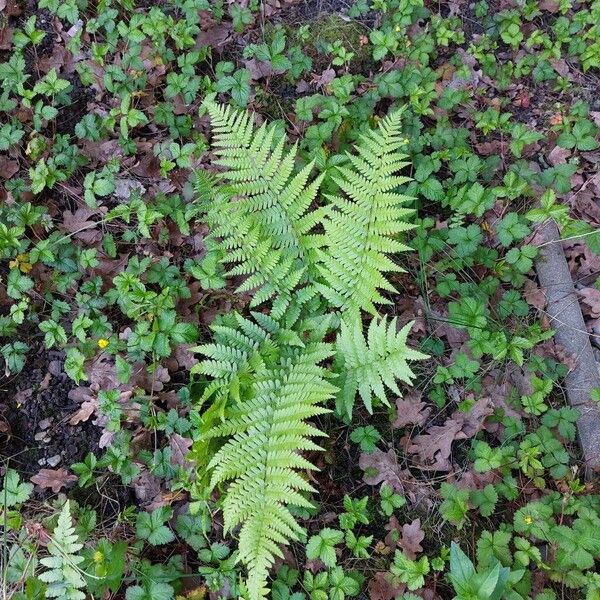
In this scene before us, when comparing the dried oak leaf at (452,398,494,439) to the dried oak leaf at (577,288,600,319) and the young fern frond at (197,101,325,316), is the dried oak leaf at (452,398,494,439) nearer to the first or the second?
the dried oak leaf at (577,288,600,319)

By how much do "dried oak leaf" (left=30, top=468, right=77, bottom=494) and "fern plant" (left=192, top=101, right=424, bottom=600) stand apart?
74 cm

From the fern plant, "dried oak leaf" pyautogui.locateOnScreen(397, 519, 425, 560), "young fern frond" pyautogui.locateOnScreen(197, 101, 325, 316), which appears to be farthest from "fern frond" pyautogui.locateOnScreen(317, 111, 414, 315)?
"dried oak leaf" pyautogui.locateOnScreen(397, 519, 425, 560)

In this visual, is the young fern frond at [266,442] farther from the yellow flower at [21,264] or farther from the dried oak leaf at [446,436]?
the yellow flower at [21,264]

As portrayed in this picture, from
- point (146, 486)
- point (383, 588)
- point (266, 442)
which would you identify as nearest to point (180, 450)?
point (146, 486)

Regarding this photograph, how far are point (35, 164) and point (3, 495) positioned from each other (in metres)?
2.09

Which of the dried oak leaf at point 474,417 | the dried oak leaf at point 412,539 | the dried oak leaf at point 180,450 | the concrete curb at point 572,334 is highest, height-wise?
the concrete curb at point 572,334

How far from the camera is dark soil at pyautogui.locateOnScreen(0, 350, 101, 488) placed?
303 cm

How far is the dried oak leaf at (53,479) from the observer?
9.41 feet

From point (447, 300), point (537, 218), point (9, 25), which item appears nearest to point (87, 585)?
point (447, 300)

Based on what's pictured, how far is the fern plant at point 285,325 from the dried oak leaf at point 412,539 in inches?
23.5

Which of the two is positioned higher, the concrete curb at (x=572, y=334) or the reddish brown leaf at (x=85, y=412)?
the concrete curb at (x=572, y=334)

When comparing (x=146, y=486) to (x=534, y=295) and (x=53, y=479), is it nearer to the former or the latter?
(x=53, y=479)

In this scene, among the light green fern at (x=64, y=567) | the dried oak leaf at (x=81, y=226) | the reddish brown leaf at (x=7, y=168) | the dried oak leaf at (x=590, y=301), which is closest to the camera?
the light green fern at (x=64, y=567)

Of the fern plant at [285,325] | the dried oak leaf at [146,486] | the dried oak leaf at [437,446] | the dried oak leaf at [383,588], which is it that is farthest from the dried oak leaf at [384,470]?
the dried oak leaf at [146,486]
